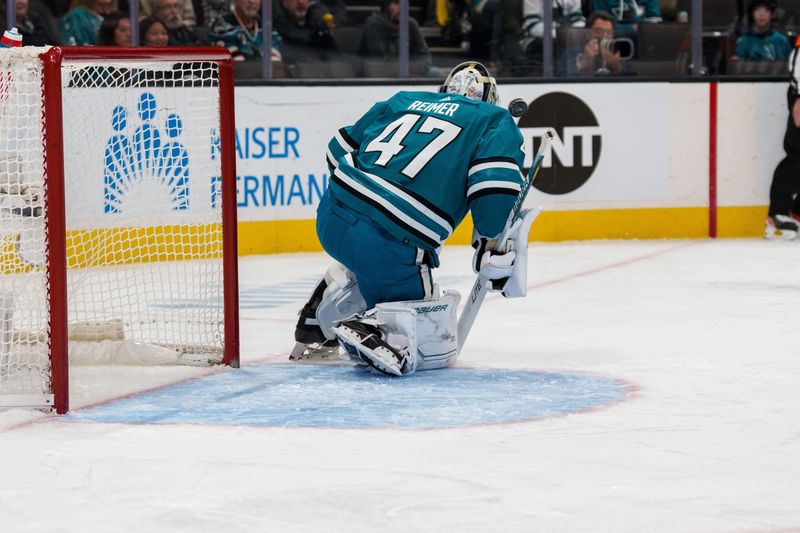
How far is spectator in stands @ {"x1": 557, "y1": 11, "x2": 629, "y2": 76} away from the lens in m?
7.93

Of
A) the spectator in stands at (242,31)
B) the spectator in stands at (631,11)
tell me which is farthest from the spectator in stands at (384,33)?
the spectator in stands at (631,11)

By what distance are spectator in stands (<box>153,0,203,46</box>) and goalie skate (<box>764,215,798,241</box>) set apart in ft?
10.8

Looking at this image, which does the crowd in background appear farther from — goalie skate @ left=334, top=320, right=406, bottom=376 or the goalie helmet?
goalie skate @ left=334, top=320, right=406, bottom=376

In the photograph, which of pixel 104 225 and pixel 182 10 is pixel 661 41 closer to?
pixel 182 10

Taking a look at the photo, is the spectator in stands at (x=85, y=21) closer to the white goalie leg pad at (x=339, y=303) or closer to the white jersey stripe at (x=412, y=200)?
the white goalie leg pad at (x=339, y=303)

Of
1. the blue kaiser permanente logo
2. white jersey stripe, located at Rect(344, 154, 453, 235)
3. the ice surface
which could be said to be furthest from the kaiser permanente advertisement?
white jersey stripe, located at Rect(344, 154, 453, 235)

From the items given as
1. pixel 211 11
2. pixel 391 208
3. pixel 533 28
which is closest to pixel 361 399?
pixel 391 208

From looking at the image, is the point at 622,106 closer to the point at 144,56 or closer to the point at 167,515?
the point at 144,56

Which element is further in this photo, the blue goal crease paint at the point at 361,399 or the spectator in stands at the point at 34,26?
the spectator in stands at the point at 34,26

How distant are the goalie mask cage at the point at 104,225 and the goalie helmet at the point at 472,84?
64 centimetres

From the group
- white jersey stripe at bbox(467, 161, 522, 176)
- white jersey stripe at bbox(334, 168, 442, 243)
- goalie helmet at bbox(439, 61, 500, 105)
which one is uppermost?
goalie helmet at bbox(439, 61, 500, 105)

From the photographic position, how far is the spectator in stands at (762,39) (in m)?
→ 8.28

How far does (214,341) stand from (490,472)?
1.66 metres

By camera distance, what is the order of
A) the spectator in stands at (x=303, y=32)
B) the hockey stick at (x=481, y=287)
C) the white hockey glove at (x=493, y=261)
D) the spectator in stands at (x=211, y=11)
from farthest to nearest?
the spectator in stands at (x=303, y=32) < the spectator in stands at (x=211, y=11) < the hockey stick at (x=481, y=287) < the white hockey glove at (x=493, y=261)
